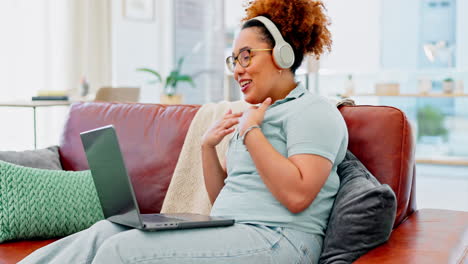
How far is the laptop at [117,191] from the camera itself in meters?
1.39

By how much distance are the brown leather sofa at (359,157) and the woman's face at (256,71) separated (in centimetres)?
29

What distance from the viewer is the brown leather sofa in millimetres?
1411

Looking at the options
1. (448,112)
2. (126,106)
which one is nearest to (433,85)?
(448,112)

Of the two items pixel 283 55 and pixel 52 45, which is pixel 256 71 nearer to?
pixel 283 55

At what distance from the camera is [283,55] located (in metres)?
1.64

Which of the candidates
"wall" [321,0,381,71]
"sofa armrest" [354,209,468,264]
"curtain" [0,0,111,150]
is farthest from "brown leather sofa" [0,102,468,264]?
"wall" [321,0,381,71]

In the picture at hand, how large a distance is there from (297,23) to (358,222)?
630 millimetres

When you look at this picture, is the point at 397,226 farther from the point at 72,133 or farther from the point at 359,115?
the point at 72,133

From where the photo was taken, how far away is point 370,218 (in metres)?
1.39

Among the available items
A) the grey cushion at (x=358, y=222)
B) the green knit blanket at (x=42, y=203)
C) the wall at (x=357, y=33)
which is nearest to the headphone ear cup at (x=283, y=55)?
the grey cushion at (x=358, y=222)

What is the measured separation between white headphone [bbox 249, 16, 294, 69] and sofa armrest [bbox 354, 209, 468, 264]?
55 cm

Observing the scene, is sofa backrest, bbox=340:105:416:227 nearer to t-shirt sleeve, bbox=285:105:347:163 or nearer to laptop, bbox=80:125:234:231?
t-shirt sleeve, bbox=285:105:347:163

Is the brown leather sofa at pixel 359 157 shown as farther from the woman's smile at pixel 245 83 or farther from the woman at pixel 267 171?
the woman's smile at pixel 245 83

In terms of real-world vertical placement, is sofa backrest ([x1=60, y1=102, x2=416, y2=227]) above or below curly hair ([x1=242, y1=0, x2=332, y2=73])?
below
